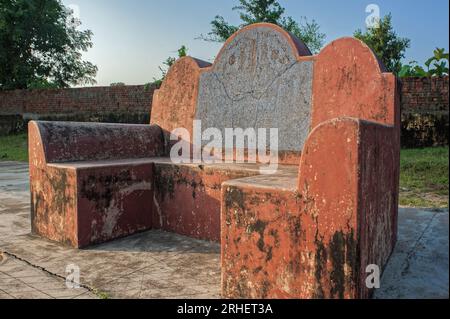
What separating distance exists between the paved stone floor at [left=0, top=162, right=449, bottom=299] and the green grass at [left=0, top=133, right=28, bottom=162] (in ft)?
28.9

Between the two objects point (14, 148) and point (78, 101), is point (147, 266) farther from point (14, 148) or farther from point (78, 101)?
point (78, 101)

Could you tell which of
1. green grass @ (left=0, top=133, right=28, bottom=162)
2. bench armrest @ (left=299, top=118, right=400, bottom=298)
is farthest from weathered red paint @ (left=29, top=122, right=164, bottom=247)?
green grass @ (left=0, top=133, right=28, bottom=162)

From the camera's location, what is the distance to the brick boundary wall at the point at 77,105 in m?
13.6

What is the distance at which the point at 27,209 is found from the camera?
4.54m

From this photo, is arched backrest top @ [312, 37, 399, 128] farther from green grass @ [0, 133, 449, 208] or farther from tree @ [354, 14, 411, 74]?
tree @ [354, 14, 411, 74]

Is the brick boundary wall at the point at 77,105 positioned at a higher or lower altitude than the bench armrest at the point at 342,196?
higher

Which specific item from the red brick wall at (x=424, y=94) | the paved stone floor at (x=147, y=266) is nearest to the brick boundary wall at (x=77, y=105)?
the red brick wall at (x=424, y=94)

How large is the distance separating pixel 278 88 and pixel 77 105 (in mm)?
13161

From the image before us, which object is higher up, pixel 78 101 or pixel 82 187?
pixel 78 101

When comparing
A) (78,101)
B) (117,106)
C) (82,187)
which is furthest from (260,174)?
(78,101)

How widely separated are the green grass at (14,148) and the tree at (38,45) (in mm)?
4025

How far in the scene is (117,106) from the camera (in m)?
14.1

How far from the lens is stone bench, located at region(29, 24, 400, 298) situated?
5.88 ft

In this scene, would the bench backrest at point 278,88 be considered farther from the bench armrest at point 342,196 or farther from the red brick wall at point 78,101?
the red brick wall at point 78,101
